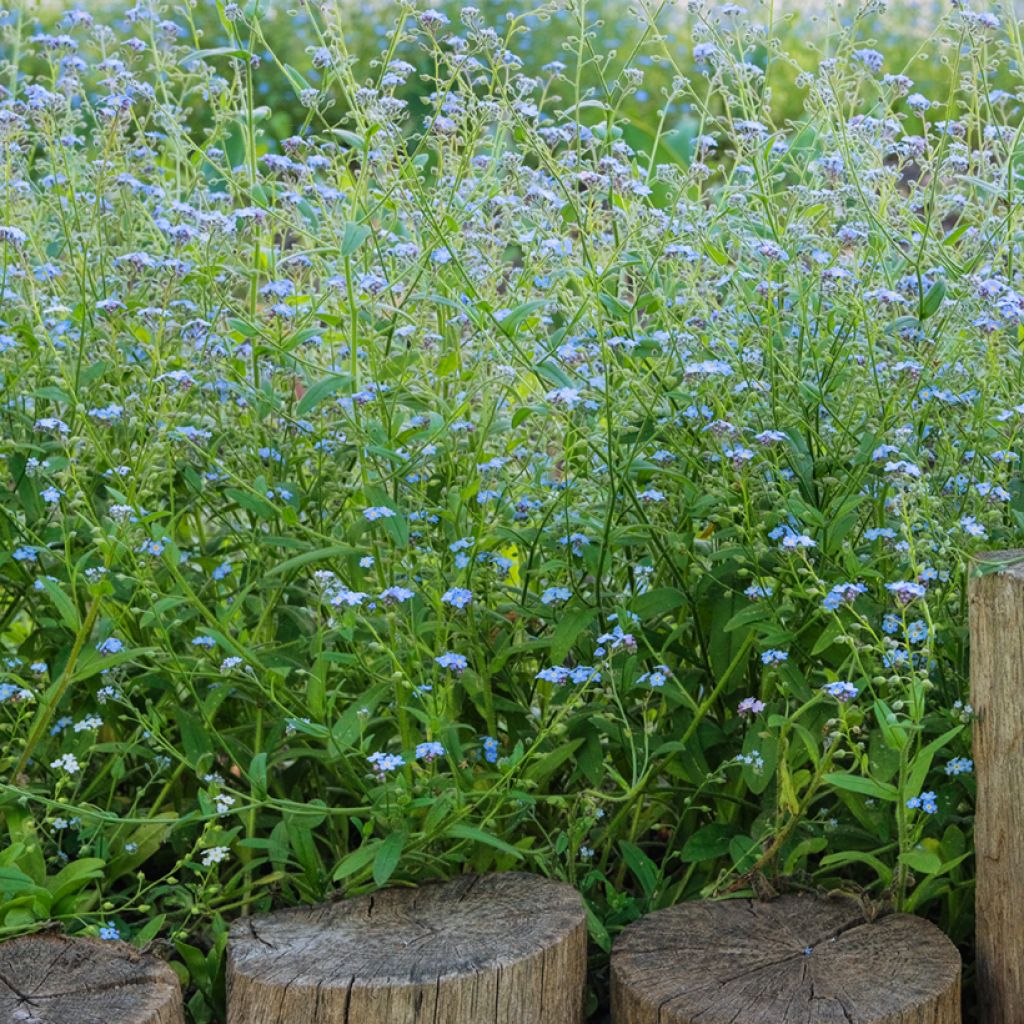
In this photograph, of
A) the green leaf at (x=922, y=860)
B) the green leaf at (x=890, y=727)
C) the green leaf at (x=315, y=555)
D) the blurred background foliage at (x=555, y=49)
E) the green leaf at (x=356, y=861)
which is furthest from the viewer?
the blurred background foliage at (x=555, y=49)

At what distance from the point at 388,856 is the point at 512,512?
2.48ft

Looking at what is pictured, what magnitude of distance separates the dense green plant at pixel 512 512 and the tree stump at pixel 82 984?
134mm

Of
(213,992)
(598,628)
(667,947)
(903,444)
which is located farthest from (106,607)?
(903,444)

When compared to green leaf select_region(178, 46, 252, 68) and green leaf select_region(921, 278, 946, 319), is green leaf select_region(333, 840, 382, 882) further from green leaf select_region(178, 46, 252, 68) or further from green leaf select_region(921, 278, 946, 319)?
green leaf select_region(178, 46, 252, 68)

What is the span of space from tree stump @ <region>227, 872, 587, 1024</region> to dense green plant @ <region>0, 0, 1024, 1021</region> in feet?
0.32

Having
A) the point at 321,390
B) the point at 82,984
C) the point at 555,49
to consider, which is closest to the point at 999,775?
the point at 321,390

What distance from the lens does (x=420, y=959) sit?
2.46 meters

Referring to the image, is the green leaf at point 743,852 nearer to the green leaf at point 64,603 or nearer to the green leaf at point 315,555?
the green leaf at point 315,555

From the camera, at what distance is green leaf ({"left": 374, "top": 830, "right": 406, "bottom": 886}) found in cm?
249

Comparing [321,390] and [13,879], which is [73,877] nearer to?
[13,879]

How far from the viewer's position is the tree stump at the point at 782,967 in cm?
237

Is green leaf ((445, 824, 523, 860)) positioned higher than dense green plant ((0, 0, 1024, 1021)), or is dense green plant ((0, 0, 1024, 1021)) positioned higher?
dense green plant ((0, 0, 1024, 1021))

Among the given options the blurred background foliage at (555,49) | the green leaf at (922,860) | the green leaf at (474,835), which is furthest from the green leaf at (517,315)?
the blurred background foliage at (555,49)

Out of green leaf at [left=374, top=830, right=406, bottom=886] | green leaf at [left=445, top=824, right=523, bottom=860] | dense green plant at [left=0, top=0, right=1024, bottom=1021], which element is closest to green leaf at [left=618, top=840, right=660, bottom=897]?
dense green plant at [left=0, top=0, right=1024, bottom=1021]
